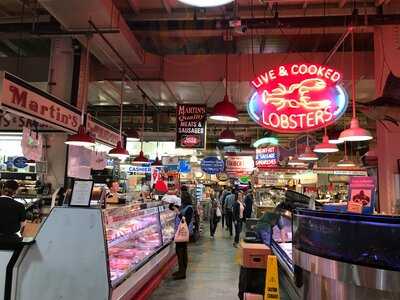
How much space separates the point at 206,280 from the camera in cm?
761

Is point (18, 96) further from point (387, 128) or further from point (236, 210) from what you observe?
point (236, 210)

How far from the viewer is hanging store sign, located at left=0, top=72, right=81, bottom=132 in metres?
5.53

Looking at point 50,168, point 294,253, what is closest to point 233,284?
point 294,253

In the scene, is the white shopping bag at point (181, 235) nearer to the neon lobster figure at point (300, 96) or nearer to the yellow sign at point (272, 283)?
the neon lobster figure at point (300, 96)

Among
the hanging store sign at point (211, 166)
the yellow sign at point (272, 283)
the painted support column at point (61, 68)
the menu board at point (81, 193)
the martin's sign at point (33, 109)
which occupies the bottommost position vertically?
the yellow sign at point (272, 283)

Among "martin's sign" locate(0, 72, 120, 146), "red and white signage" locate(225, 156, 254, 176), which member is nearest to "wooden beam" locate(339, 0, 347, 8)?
"martin's sign" locate(0, 72, 120, 146)

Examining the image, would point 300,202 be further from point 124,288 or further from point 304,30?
point 304,30

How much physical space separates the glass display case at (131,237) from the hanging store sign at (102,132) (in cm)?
241

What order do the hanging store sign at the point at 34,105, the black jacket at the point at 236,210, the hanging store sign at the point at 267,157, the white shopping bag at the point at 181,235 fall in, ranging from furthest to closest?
the hanging store sign at the point at 267,157
the black jacket at the point at 236,210
the white shopping bag at the point at 181,235
the hanging store sign at the point at 34,105

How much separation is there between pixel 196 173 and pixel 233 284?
54.9ft

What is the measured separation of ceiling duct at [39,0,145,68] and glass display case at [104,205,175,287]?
3119mm

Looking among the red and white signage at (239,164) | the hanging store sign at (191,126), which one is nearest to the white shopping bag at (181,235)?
the hanging store sign at (191,126)

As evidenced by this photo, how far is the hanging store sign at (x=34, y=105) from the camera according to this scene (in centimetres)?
553

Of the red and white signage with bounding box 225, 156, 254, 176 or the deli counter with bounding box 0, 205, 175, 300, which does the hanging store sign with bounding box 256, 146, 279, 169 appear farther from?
the deli counter with bounding box 0, 205, 175, 300
